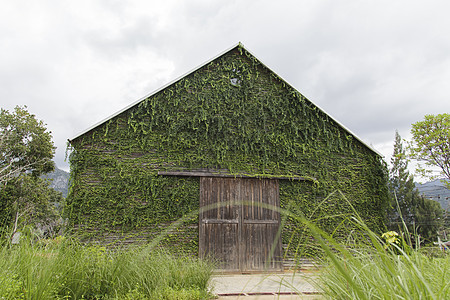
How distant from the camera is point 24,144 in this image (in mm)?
18188

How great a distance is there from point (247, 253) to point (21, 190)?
17.2 meters

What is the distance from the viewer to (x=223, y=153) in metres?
7.07

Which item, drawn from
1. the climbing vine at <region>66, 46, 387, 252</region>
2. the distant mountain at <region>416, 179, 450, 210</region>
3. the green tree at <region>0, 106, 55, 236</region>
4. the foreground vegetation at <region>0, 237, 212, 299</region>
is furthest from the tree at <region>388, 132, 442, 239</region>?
the green tree at <region>0, 106, 55, 236</region>

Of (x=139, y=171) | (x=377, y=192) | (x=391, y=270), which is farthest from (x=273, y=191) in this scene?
(x=391, y=270)

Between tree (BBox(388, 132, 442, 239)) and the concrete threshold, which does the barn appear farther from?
tree (BBox(388, 132, 442, 239))

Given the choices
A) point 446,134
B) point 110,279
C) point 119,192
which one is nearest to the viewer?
point 110,279

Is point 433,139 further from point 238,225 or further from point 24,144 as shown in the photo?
point 24,144

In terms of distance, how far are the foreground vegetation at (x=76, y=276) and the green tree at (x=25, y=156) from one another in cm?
1729

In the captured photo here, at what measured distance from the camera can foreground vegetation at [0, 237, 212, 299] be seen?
238 centimetres

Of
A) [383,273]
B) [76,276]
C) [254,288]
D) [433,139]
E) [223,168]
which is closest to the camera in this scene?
[383,273]

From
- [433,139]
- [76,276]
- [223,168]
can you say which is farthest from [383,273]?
[433,139]

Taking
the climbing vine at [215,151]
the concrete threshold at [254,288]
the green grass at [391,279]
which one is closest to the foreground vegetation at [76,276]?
the concrete threshold at [254,288]

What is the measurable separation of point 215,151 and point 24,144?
17100 mm

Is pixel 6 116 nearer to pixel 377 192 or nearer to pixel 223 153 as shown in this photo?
pixel 223 153
